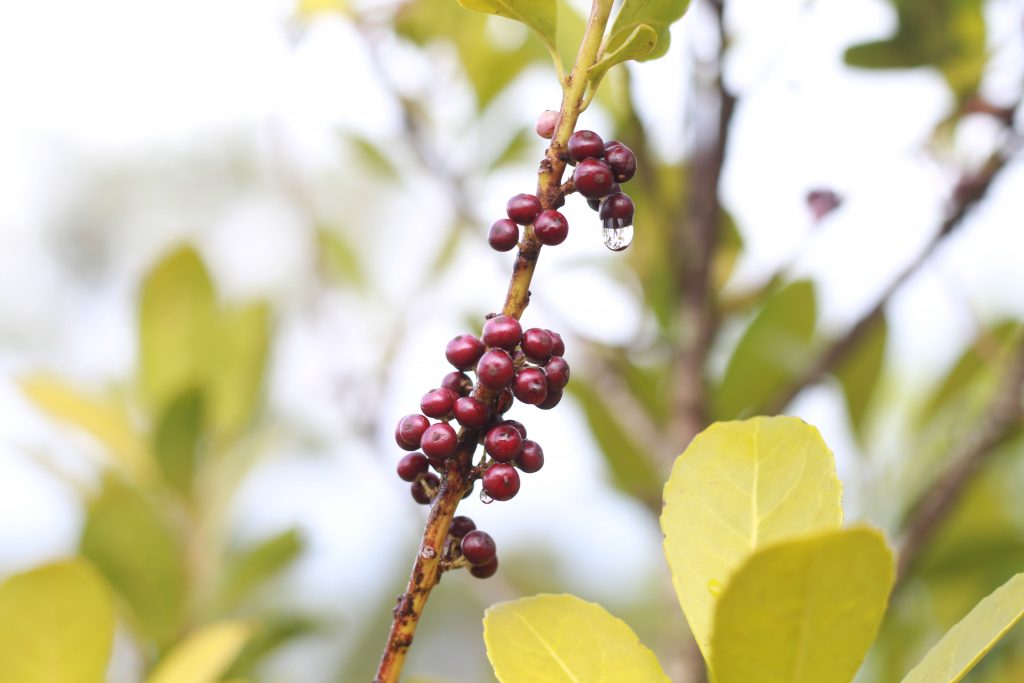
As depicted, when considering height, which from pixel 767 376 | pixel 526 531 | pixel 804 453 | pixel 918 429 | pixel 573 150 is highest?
pixel 573 150

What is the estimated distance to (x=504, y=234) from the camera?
0.46 m

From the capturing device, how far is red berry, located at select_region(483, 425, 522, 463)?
1.48 feet

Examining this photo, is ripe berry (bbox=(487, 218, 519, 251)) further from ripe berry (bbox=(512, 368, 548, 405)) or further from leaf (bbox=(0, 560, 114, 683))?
leaf (bbox=(0, 560, 114, 683))

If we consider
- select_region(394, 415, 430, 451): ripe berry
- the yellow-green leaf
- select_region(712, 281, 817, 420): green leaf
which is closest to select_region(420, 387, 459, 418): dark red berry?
select_region(394, 415, 430, 451): ripe berry

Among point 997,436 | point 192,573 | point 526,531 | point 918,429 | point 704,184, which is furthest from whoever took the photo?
point 526,531

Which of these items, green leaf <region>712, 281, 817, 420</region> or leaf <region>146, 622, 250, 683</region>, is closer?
leaf <region>146, 622, 250, 683</region>

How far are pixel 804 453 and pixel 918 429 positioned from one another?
3.26 feet

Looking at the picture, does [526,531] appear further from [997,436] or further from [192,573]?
[997,436]

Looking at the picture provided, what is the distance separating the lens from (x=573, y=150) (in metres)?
0.46

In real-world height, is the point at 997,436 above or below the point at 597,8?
below

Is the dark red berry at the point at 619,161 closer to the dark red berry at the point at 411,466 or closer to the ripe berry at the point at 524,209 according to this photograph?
the ripe berry at the point at 524,209

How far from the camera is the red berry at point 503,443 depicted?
45 cm

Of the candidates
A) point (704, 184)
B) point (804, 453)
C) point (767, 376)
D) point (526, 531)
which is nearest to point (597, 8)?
point (804, 453)

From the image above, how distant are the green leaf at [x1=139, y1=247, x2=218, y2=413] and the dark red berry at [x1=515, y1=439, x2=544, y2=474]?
2.80 feet
